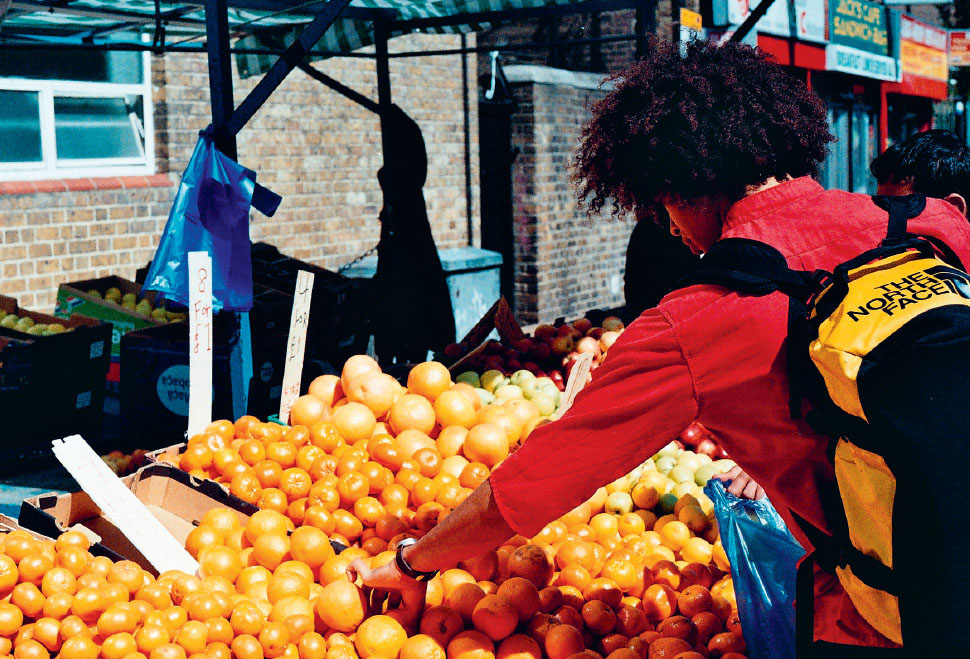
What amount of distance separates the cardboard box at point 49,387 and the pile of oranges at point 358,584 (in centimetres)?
184

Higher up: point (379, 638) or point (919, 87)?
point (919, 87)

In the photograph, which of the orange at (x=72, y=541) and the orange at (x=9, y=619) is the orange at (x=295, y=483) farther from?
the orange at (x=9, y=619)

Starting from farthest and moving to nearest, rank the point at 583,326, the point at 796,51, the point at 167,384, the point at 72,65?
the point at 796,51 → the point at 72,65 → the point at 583,326 → the point at 167,384

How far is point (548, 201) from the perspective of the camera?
33.2 ft

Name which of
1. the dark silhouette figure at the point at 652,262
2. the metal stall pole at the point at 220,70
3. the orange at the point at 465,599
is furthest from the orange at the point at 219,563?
the dark silhouette figure at the point at 652,262

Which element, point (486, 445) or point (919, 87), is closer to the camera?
point (486, 445)

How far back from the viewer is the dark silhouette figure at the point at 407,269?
716cm

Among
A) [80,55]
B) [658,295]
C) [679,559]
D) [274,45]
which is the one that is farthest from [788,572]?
[80,55]

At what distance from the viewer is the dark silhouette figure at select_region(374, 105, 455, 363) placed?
7.16 meters

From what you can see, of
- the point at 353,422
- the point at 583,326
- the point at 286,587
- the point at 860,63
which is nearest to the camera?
the point at 286,587

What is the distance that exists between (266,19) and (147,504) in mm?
3922

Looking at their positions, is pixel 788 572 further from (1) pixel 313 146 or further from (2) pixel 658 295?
(1) pixel 313 146

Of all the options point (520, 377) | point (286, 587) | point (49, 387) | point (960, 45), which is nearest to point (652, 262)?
point (520, 377)

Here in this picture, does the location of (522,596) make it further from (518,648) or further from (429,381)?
(429,381)
